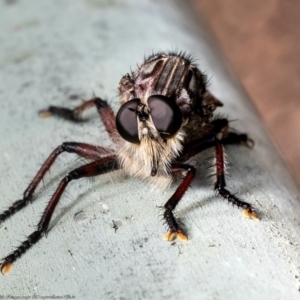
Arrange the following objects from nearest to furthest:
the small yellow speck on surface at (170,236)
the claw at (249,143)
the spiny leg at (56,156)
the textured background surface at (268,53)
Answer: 1. the small yellow speck on surface at (170,236)
2. the spiny leg at (56,156)
3. the claw at (249,143)
4. the textured background surface at (268,53)

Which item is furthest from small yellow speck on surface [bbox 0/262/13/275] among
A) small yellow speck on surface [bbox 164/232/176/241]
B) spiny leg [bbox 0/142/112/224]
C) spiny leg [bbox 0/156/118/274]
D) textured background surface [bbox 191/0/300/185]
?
textured background surface [bbox 191/0/300/185]

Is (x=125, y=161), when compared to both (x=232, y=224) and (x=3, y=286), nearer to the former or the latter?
(x=232, y=224)

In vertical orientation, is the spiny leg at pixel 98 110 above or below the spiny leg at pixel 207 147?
below

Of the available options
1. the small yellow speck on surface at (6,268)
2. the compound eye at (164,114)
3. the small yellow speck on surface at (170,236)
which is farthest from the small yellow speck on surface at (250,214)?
the small yellow speck on surface at (6,268)

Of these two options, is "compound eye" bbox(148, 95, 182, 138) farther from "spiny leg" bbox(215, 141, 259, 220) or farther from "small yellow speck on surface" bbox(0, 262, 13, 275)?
"small yellow speck on surface" bbox(0, 262, 13, 275)

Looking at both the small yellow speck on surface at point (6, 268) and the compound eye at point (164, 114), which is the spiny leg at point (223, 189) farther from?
the small yellow speck on surface at point (6, 268)

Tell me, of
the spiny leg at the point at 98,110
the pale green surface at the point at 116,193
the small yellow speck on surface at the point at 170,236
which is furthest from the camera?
the spiny leg at the point at 98,110

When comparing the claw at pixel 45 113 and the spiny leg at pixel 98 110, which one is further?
the claw at pixel 45 113
